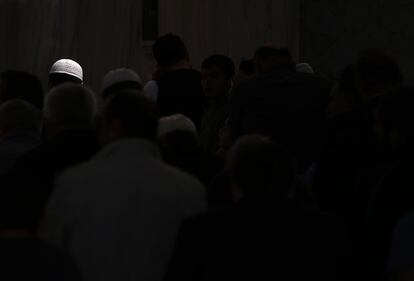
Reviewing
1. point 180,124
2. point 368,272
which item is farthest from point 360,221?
point 180,124

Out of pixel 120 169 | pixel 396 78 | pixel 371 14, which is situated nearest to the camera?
pixel 120 169

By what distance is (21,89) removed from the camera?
359 inches

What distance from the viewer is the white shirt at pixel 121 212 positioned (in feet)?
20.5

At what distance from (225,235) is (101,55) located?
7.71 m

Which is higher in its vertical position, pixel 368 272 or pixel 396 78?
A: pixel 396 78

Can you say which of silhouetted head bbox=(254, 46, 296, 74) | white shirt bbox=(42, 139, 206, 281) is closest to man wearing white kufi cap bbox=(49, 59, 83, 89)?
silhouetted head bbox=(254, 46, 296, 74)

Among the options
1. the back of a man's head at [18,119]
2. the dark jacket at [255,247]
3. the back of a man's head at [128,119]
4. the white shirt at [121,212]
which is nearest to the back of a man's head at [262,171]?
the dark jacket at [255,247]

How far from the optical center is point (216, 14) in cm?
1330

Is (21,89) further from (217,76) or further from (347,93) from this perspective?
(347,93)

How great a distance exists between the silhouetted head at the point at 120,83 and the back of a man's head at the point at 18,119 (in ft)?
2.47

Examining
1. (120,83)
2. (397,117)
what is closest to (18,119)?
(120,83)

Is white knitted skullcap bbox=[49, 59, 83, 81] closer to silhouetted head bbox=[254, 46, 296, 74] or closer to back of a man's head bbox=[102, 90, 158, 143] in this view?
silhouetted head bbox=[254, 46, 296, 74]

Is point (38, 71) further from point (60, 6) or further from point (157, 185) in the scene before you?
point (157, 185)

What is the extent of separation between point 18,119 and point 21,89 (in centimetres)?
117
